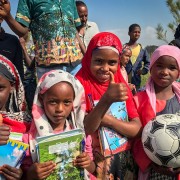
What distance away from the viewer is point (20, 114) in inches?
97.7

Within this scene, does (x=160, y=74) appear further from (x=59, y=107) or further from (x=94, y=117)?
(x=59, y=107)

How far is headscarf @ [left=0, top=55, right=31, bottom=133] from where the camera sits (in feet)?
7.77

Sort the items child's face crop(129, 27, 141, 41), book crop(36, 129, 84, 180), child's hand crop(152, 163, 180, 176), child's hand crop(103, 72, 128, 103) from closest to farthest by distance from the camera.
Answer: book crop(36, 129, 84, 180), child's hand crop(103, 72, 128, 103), child's hand crop(152, 163, 180, 176), child's face crop(129, 27, 141, 41)

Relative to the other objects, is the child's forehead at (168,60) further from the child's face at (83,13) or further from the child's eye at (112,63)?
the child's face at (83,13)

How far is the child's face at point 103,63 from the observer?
2688 mm

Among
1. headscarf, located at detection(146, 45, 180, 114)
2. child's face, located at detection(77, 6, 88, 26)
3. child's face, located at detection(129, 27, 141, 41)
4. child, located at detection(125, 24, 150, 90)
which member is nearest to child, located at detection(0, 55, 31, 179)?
headscarf, located at detection(146, 45, 180, 114)

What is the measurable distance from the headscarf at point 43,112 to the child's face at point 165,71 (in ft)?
2.72

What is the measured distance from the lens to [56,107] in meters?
2.27

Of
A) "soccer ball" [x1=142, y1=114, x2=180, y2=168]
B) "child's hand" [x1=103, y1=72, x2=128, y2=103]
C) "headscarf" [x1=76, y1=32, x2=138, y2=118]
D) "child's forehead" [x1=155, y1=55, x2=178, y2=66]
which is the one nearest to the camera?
"child's hand" [x1=103, y1=72, x2=128, y2=103]

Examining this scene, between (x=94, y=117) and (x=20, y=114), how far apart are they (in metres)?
0.58

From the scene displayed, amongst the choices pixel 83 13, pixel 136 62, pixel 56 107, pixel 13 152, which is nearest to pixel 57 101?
pixel 56 107

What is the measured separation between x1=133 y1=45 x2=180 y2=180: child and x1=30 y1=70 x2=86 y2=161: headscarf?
67cm

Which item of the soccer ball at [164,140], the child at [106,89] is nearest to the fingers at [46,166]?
the child at [106,89]

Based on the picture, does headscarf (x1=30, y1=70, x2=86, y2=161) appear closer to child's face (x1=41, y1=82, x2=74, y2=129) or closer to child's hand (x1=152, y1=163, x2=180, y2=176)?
child's face (x1=41, y1=82, x2=74, y2=129)
